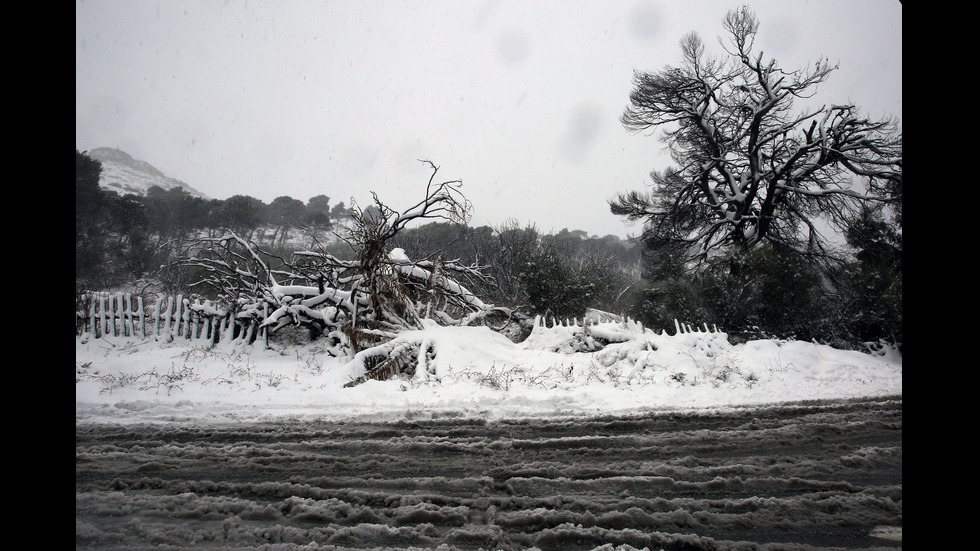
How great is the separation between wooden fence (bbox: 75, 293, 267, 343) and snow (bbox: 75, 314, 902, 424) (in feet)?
4.24

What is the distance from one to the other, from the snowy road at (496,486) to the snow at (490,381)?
0.78 meters

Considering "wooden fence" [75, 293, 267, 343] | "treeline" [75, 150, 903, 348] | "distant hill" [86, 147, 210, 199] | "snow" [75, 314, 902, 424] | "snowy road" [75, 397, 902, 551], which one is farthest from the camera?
"distant hill" [86, 147, 210, 199]

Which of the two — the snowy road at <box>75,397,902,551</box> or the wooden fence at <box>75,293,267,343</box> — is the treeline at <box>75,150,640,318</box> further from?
the snowy road at <box>75,397,902,551</box>

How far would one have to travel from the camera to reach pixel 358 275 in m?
9.75

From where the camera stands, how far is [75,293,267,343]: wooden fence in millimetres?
10797

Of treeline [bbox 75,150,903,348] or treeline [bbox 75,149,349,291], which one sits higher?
treeline [bbox 75,149,349,291]

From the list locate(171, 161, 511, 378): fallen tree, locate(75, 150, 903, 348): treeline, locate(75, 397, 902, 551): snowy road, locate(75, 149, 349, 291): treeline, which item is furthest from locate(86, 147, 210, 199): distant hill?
locate(75, 397, 902, 551): snowy road

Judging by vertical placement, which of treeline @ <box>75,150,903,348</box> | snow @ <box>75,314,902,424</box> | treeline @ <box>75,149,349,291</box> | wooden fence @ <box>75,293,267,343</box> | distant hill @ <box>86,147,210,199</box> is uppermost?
distant hill @ <box>86,147,210,199</box>

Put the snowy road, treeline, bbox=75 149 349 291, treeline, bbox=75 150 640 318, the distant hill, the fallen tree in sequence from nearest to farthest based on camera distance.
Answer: the snowy road < the fallen tree < treeline, bbox=75 150 640 318 < treeline, bbox=75 149 349 291 < the distant hill

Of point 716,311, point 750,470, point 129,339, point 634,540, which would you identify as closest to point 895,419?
point 750,470

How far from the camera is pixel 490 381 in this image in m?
6.45

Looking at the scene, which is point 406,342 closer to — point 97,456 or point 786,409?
point 97,456

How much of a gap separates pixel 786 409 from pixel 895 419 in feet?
3.04

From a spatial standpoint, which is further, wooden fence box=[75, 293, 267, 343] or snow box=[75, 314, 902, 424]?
wooden fence box=[75, 293, 267, 343]
